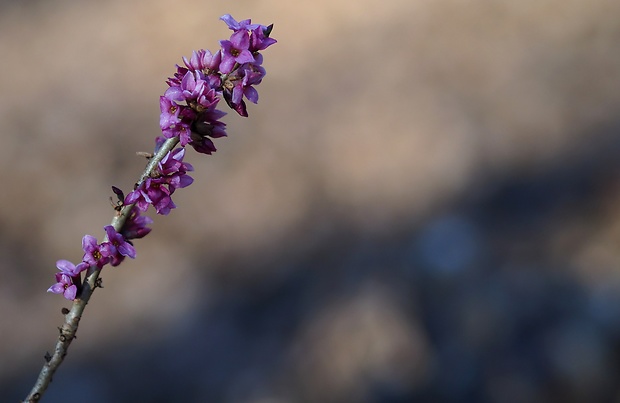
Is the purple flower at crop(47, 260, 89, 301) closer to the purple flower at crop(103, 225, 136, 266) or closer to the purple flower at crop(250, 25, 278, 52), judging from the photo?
the purple flower at crop(103, 225, 136, 266)

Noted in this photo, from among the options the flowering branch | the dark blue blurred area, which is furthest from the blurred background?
the flowering branch

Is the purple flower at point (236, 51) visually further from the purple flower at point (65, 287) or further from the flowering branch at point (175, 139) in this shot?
the purple flower at point (65, 287)

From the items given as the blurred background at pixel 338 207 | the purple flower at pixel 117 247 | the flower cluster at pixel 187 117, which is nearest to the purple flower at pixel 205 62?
the flower cluster at pixel 187 117

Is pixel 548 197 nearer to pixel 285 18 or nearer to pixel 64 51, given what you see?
pixel 285 18

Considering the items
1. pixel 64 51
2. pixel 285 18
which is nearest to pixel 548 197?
pixel 285 18

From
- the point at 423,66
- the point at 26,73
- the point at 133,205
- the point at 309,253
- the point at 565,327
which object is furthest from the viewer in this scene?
the point at 26,73
